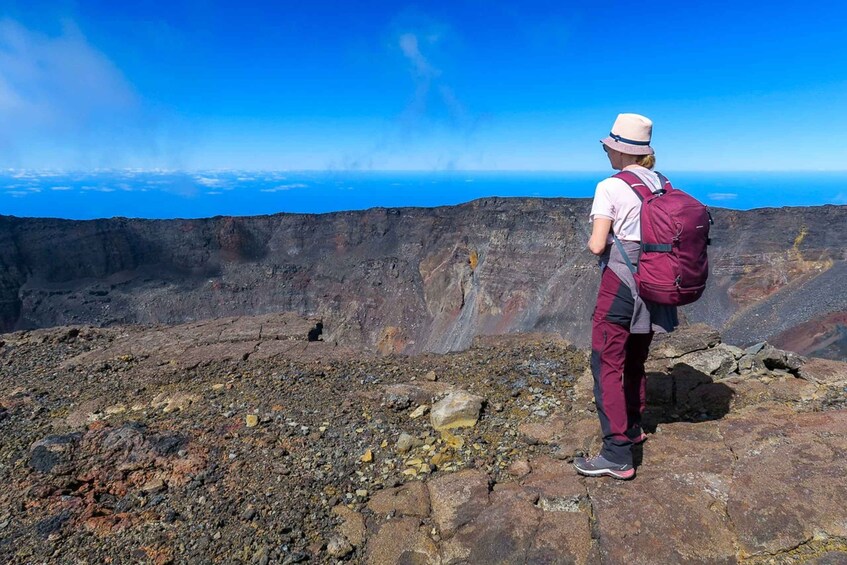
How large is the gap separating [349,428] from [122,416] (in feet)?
9.73

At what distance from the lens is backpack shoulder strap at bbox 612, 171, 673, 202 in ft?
10.7

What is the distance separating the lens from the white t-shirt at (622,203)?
329 centimetres

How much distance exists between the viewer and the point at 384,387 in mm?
5891

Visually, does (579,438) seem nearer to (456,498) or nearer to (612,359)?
(612,359)

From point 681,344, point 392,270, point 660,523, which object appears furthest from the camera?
point 392,270

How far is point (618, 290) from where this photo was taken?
136 inches

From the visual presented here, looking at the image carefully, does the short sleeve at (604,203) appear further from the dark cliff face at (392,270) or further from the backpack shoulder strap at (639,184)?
the dark cliff face at (392,270)

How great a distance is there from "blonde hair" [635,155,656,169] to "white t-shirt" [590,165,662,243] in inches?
5.2

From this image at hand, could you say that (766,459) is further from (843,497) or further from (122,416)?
(122,416)

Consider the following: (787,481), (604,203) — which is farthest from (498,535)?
(604,203)

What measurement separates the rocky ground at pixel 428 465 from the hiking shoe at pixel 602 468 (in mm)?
96

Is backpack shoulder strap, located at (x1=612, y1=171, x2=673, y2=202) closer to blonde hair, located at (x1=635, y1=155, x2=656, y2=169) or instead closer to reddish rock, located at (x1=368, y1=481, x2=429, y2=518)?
blonde hair, located at (x1=635, y1=155, x2=656, y2=169)

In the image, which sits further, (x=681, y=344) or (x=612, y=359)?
(x=681, y=344)

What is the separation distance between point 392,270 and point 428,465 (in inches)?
1453
